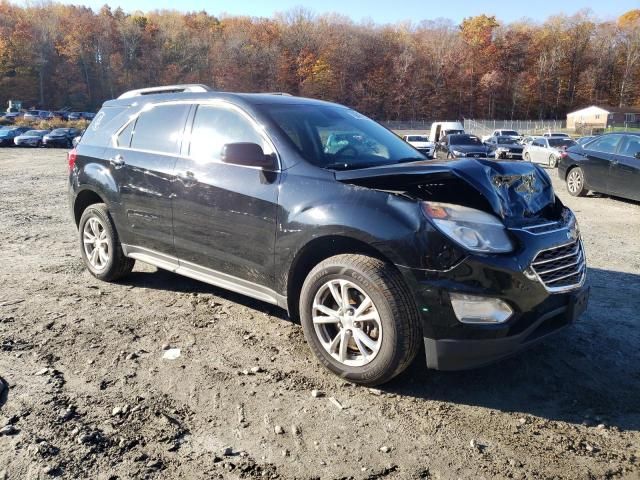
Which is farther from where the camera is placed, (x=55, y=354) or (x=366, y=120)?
(x=366, y=120)

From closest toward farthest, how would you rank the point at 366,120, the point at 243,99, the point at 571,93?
the point at 243,99 → the point at 366,120 → the point at 571,93

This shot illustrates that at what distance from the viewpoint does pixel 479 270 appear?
2.90 metres

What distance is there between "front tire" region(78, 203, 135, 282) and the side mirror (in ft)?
6.51

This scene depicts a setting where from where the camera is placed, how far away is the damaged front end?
2928 millimetres

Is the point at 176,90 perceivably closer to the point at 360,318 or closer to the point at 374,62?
the point at 360,318

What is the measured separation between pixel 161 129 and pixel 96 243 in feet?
4.97

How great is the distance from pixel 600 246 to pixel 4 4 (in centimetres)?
12879

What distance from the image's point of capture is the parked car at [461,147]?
2191cm

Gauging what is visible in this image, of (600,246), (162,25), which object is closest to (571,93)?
(162,25)

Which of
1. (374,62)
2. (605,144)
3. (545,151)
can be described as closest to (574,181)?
(605,144)

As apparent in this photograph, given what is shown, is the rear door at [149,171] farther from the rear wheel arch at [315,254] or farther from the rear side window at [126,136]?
the rear wheel arch at [315,254]

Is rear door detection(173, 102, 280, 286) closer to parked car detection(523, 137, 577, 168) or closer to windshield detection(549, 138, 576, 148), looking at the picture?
parked car detection(523, 137, 577, 168)

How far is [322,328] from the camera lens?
3469 mm

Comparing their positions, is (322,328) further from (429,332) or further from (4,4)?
(4,4)
